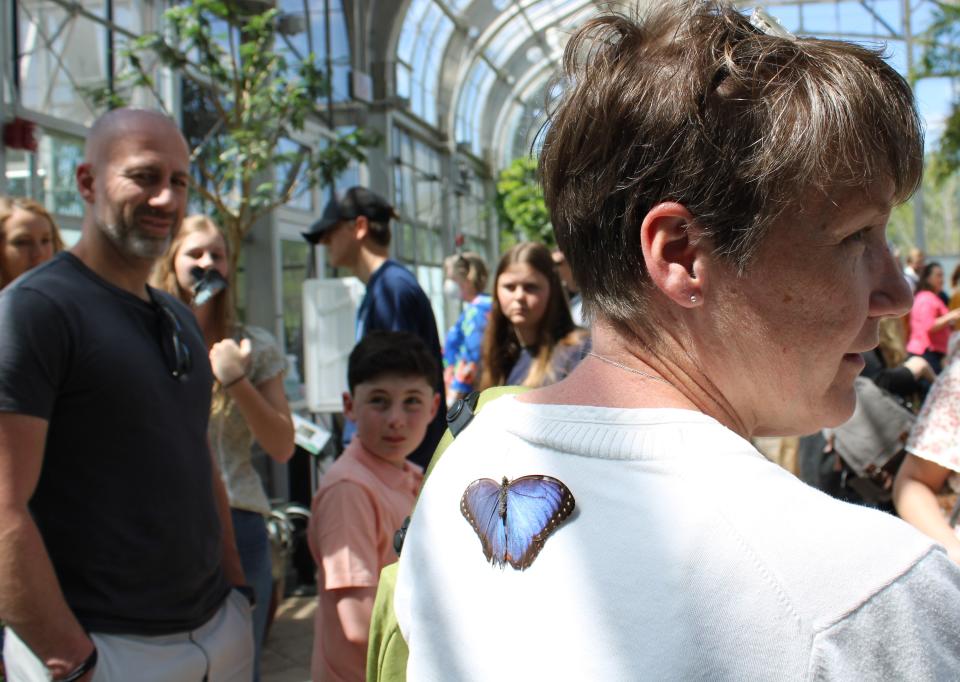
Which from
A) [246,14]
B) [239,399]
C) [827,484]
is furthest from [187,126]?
[827,484]

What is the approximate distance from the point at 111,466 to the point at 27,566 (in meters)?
0.26

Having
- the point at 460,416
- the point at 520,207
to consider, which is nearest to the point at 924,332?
the point at 460,416

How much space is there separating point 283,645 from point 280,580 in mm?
354

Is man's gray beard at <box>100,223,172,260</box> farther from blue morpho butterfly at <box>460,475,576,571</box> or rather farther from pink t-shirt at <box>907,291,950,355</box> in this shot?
pink t-shirt at <box>907,291,950,355</box>

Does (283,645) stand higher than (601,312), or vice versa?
(601,312)

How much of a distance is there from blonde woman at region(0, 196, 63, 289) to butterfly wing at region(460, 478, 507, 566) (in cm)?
266

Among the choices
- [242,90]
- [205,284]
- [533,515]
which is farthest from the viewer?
[242,90]

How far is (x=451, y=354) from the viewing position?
6.30 m

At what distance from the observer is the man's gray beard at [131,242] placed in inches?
82.0

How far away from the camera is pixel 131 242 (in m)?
2.10

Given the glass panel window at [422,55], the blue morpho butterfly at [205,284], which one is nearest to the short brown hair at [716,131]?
the blue morpho butterfly at [205,284]

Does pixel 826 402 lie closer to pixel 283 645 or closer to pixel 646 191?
pixel 646 191

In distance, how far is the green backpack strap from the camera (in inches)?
37.4

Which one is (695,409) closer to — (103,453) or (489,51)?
(103,453)
